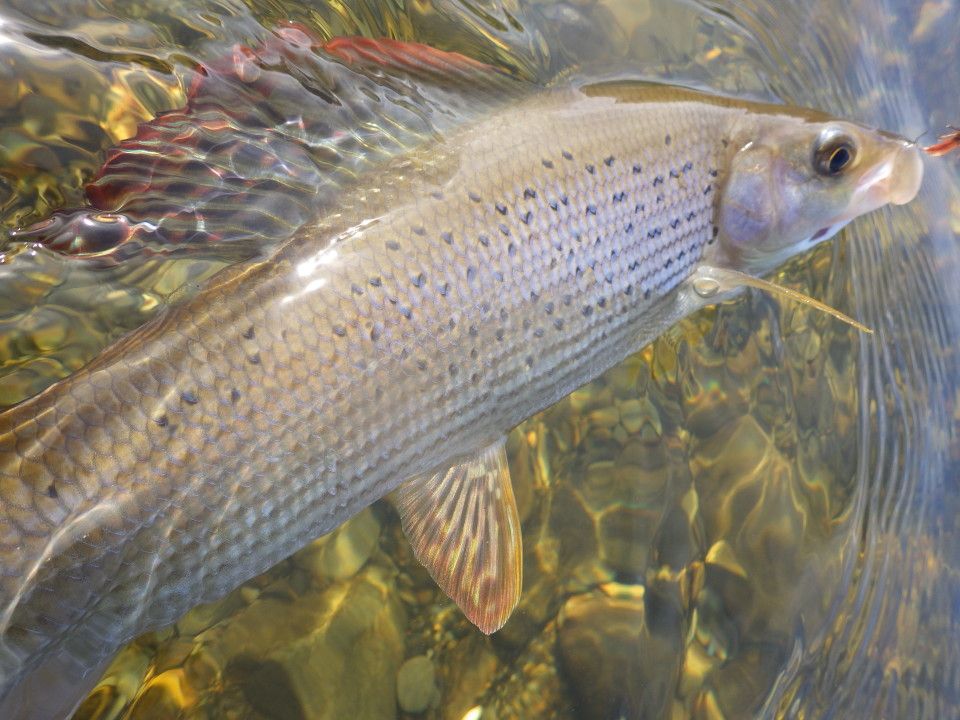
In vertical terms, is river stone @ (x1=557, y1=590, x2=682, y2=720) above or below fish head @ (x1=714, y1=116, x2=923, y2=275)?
below

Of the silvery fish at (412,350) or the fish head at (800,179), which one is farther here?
the fish head at (800,179)

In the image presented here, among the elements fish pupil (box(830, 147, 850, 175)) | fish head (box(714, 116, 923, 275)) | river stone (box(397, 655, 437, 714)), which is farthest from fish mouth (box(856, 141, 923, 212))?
river stone (box(397, 655, 437, 714))

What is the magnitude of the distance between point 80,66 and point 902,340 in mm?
3856

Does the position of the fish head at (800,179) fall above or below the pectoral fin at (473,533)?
above

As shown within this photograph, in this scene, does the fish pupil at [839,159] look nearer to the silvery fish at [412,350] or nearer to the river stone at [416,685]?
the silvery fish at [412,350]

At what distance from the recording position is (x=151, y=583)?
200cm

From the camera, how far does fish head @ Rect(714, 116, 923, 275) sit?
2.82m

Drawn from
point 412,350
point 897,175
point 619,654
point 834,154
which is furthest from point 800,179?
point 619,654

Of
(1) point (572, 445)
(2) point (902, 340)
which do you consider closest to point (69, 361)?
(1) point (572, 445)

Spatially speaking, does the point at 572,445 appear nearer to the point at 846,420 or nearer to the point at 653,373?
the point at 653,373

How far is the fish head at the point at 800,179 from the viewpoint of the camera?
9.26 feet

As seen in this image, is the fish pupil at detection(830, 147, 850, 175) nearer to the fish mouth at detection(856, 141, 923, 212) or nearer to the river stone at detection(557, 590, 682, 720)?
the fish mouth at detection(856, 141, 923, 212)

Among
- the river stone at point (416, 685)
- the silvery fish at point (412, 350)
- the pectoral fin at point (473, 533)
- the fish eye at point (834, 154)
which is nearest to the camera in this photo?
the silvery fish at point (412, 350)

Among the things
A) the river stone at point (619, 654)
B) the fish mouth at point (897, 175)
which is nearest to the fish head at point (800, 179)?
the fish mouth at point (897, 175)
